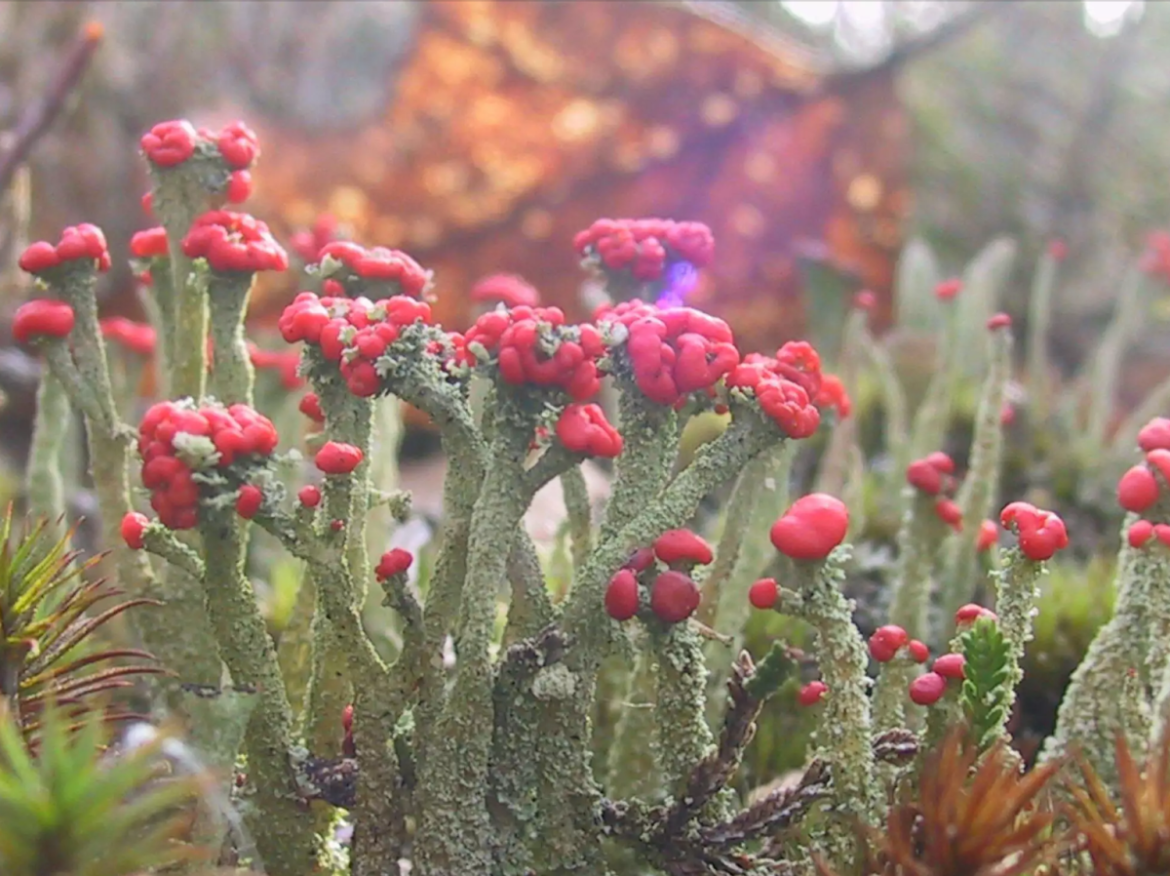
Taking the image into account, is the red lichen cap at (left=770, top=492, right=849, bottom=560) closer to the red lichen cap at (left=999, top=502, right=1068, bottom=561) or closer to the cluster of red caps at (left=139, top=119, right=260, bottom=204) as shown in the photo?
the red lichen cap at (left=999, top=502, right=1068, bottom=561)

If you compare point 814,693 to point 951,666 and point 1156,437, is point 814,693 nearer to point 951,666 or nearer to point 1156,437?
point 951,666

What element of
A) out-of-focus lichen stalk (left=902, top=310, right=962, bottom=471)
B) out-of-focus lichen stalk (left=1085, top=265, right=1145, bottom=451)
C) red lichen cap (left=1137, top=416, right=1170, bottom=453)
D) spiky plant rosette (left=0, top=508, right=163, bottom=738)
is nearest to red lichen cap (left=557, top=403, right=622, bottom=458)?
spiky plant rosette (left=0, top=508, right=163, bottom=738)

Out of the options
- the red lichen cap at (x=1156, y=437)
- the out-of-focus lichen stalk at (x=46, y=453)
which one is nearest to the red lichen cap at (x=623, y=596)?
the red lichen cap at (x=1156, y=437)

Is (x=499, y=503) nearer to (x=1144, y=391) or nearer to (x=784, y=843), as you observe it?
(x=784, y=843)

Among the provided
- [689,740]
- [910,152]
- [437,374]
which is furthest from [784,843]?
[910,152]

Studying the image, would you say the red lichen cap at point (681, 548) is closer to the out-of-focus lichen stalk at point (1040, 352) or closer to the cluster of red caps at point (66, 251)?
the cluster of red caps at point (66, 251)

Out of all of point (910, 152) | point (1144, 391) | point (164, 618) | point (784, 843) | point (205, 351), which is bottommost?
point (784, 843)

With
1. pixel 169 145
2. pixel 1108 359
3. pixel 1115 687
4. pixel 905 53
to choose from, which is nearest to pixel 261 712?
pixel 169 145
